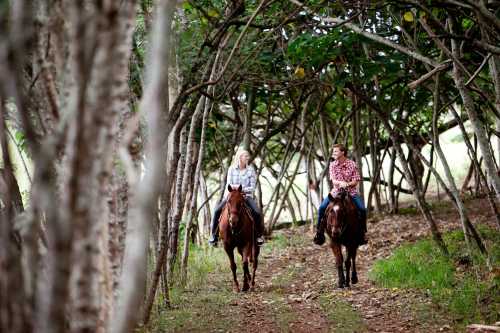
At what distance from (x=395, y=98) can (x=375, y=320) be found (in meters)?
9.51

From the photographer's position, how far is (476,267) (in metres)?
9.94

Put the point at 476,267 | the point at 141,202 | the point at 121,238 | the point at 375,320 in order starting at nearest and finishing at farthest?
the point at 141,202 → the point at 121,238 → the point at 375,320 → the point at 476,267

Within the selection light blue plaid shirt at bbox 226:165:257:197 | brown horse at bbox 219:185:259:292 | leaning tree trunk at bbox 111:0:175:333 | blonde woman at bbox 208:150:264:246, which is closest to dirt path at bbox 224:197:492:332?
brown horse at bbox 219:185:259:292

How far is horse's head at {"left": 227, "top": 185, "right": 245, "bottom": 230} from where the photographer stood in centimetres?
1151

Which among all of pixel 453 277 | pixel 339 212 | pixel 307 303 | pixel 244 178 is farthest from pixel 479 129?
pixel 244 178

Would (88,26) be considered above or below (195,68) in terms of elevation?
below

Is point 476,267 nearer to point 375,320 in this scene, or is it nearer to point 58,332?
point 375,320

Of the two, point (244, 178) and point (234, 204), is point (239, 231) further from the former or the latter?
point (244, 178)

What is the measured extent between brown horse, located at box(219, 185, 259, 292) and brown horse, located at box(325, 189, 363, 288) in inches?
57.5

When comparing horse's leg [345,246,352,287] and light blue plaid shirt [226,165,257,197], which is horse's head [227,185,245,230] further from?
horse's leg [345,246,352,287]

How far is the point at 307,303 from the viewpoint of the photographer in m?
10.0

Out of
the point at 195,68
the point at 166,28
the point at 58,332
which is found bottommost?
the point at 58,332

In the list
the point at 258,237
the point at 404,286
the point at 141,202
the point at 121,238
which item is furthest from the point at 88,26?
the point at 258,237

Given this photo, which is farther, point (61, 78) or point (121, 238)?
point (121, 238)
